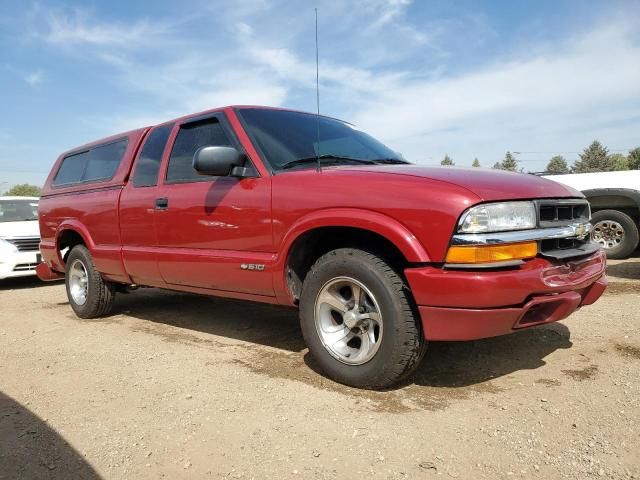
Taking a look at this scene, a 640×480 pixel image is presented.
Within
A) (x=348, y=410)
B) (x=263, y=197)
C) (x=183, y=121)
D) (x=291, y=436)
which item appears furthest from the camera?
(x=183, y=121)

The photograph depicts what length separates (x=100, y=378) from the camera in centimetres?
334

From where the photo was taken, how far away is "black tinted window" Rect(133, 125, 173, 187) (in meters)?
4.32

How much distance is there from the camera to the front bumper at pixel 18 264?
7.75 meters

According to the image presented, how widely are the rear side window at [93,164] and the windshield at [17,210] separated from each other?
3590mm

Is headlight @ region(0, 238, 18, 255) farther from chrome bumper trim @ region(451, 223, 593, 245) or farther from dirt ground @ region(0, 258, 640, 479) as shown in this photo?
chrome bumper trim @ region(451, 223, 593, 245)

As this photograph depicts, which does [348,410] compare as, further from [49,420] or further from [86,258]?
[86,258]

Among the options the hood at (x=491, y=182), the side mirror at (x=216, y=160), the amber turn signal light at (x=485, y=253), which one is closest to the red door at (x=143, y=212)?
the side mirror at (x=216, y=160)

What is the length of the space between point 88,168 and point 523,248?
470 centimetres

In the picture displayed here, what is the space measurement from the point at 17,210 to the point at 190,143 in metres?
6.64

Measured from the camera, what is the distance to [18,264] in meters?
7.84

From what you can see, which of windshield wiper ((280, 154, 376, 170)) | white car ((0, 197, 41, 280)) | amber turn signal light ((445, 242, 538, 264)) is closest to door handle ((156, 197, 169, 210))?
windshield wiper ((280, 154, 376, 170))

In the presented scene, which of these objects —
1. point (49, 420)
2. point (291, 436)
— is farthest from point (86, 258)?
point (291, 436)

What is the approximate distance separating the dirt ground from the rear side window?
175cm

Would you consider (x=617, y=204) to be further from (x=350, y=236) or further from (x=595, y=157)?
(x=595, y=157)
